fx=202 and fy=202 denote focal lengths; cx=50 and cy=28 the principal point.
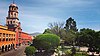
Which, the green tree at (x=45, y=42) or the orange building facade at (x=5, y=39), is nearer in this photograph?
the green tree at (x=45, y=42)

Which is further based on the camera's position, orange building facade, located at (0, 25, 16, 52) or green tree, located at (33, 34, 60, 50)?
orange building facade, located at (0, 25, 16, 52)

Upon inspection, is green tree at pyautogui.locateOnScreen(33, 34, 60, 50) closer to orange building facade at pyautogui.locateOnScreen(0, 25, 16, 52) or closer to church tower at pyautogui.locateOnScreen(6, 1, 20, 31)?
orange building facade at pyautogui.locateOnScreen(0, 25, 16, 52)

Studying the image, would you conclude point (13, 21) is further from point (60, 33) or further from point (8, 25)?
point (60, 33)

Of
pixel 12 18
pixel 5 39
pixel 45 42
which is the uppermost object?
pixel 12 18

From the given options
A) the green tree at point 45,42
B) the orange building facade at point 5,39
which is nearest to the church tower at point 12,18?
the orange building facade at point 5,39

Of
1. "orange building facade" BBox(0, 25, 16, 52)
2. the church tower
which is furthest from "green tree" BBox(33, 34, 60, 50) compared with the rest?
the church tower

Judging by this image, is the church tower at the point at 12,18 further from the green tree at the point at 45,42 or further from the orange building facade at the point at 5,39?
the green tree at the point at 45,42

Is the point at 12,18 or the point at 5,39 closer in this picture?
the point at 5,39

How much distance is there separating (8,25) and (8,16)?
186 inches

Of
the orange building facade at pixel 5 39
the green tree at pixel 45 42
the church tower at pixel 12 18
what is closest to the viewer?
the green tree at pixel 45 42

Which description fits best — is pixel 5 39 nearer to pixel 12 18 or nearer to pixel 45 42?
pixel 45 42

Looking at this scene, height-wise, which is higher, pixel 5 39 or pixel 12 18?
pixel 12 18

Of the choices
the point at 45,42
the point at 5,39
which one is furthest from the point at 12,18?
the point at 45,42

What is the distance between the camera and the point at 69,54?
172ft
